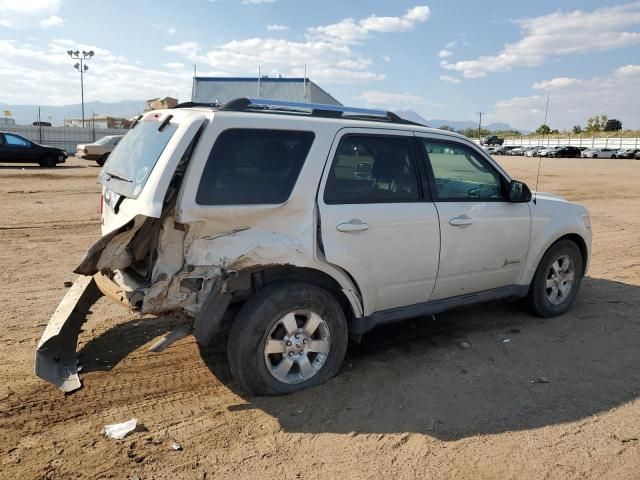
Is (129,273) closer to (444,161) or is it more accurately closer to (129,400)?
(129,400)

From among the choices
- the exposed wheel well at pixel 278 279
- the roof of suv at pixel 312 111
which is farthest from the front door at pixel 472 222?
the exposed wheel well at pixel 278 279

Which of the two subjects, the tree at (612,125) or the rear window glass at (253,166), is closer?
the rear window glass at (253,166)

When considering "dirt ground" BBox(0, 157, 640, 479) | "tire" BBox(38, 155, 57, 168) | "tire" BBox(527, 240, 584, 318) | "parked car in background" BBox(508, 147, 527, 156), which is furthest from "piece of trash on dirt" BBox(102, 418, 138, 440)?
"parked car in background" BBox(508, 147, 527, 156)

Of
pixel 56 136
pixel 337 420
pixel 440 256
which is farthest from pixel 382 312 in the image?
pixel 56 136

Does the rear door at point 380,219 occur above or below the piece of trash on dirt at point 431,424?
above

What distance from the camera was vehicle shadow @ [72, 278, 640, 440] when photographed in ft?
11.7

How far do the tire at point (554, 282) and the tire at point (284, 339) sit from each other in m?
2.46

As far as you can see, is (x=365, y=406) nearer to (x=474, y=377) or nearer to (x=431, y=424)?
(x=431, y=424)

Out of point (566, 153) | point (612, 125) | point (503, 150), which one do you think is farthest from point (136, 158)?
point (612, 125)

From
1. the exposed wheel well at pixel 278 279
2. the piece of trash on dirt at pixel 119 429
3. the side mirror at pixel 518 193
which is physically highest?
the side mirror at pixel 518 193

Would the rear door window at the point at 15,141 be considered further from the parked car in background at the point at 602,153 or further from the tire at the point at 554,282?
the parked car in background at the point at 602,153

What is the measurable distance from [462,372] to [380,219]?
1.42 m

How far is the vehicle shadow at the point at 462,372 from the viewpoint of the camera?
11.7 ft

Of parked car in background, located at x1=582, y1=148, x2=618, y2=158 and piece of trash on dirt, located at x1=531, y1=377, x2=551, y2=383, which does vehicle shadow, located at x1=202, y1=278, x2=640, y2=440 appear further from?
parked car in background, located at x1=582, y1=148, x2=618, y2=158
